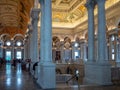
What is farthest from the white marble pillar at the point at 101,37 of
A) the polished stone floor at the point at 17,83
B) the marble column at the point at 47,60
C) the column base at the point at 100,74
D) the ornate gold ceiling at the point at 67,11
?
the ornate gold ceiling at the point at 67,11

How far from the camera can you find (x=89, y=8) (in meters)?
12.3

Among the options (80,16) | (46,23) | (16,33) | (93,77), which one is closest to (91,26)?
(93,77)

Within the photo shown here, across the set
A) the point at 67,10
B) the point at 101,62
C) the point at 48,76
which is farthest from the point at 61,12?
the point at 48,76

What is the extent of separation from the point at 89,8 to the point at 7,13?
1865 cm

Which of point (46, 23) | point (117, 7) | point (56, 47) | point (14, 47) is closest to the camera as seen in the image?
point (46, 23)

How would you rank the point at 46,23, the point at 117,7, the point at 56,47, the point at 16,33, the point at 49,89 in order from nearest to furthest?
1. the point at 49,89
2. the point at 46,23
3. the point at 117,7
4. the point at 56,47
5. the point at 16,33

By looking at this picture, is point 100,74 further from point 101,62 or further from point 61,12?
point 61,12

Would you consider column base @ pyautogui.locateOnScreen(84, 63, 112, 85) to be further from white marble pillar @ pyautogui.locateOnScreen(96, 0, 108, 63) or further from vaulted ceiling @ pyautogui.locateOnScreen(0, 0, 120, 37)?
vaulted ceiling @ pyautogui.locateOnScreen(0, 0, 120, 37)

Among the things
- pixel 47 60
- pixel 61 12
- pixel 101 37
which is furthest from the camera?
pixel 61 12

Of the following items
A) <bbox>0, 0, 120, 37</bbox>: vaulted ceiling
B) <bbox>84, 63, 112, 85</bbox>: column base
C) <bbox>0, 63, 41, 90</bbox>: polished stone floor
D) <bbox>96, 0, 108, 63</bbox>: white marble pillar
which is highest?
<bbox>0, 0, 120, 37</bbox>: vaulted ceiling

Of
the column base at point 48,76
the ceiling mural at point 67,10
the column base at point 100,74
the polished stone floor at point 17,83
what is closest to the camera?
the column base at point 48,76

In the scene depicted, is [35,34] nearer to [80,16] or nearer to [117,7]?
[117,7]

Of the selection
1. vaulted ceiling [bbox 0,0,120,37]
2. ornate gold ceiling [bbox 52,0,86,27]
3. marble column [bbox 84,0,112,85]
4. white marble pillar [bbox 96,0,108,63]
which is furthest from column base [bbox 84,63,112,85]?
ornate gold ceiling [bbox 52,0,86,27]

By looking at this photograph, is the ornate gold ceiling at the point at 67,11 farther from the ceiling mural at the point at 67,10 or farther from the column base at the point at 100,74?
the column base at the point at 100,74
